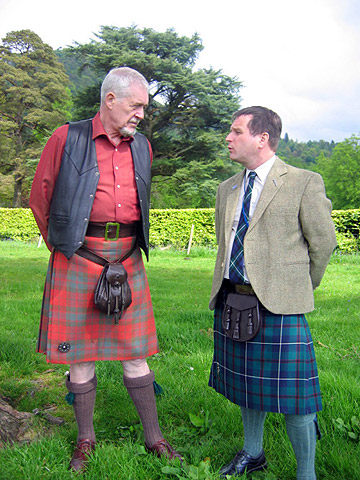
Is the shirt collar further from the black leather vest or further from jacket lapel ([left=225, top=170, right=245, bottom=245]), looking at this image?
the black leather vest

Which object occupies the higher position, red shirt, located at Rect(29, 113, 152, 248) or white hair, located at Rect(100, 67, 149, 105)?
white hair, located at Rect(100, 67, 149, 105)

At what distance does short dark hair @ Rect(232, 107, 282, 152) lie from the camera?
7.32 feet

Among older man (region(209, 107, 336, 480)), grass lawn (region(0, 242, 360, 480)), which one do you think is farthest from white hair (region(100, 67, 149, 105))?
grass lawn (region(0, 242, 360, 480))

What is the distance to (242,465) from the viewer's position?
2441mm

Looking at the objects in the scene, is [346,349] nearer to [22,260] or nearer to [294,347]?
[294,347]

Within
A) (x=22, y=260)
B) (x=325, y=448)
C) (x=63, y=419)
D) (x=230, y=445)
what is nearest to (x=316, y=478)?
(x=325, y=448)

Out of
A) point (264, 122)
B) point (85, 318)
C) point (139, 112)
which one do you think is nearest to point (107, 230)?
point (85, 318)

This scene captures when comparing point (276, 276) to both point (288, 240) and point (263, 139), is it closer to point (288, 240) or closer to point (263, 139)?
point (288, 240)

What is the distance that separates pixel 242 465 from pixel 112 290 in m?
1.17

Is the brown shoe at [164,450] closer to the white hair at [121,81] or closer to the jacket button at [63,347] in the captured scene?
the jacket button at [63,347]

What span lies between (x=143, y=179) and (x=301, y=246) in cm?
100

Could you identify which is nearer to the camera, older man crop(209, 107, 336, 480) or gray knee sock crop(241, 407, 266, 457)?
older man crop(209, 107, 336, 480)

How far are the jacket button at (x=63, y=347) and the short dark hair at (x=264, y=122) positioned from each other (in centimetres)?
151

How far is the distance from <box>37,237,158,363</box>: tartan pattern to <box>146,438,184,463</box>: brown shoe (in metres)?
0.51
